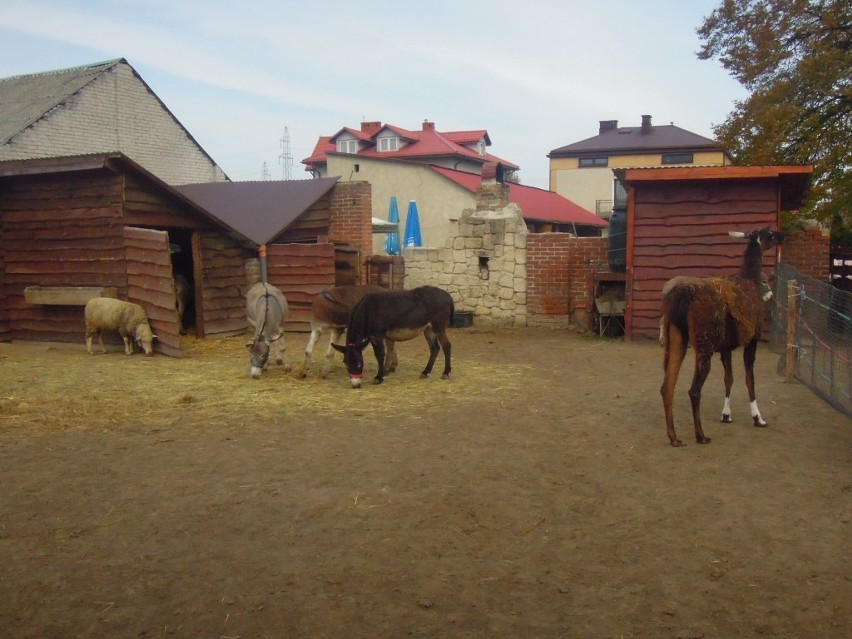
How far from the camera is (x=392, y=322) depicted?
30.9 feet

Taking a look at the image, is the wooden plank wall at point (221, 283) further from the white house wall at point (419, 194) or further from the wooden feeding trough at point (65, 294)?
the white house wall at point (419, 194)

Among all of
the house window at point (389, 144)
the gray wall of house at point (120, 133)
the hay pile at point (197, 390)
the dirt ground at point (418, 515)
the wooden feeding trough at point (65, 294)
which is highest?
the house window at point (389, 144)

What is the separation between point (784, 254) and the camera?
1389 centimetres

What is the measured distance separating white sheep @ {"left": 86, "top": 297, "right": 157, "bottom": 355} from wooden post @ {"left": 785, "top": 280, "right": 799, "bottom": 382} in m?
9.47

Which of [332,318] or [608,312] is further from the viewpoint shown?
[608,312]

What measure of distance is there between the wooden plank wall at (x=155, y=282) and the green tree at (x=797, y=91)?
13168 millimetres

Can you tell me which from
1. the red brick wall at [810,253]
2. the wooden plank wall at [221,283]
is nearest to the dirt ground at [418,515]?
the wooden plank wall at [221,283]

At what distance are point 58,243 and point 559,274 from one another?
9.36 metres

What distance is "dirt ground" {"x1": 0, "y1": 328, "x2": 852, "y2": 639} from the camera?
3588mm

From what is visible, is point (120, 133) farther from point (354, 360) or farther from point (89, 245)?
point (354, 360)

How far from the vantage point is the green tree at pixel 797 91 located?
54.4ft

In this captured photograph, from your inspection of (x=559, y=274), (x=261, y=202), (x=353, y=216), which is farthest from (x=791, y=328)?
(x=261, y=202)

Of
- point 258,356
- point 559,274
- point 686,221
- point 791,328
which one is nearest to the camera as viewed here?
point 791,328

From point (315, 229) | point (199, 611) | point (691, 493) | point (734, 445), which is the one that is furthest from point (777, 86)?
point (199, 611)
